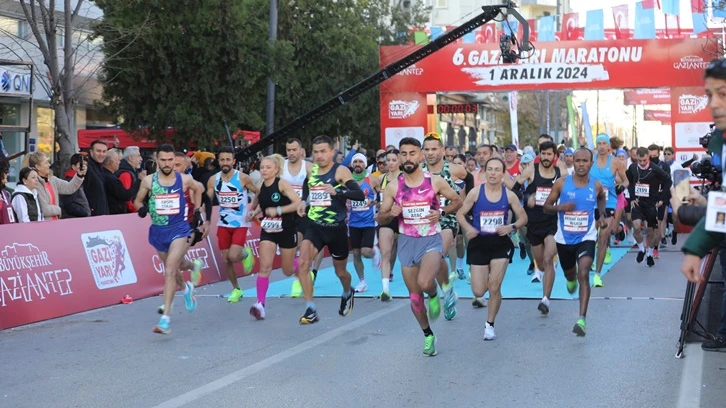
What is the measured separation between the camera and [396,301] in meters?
13.1

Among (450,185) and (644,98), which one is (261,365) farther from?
(644,98)

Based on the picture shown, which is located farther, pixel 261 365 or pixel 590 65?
pixel 590 65

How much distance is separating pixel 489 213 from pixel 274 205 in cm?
267

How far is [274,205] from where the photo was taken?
1196cm

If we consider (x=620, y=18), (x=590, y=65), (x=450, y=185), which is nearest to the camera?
(x=450, y=185)

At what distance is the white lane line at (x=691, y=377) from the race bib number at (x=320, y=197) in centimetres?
377

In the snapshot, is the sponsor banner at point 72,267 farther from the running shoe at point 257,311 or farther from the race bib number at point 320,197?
the race bib number at point 320,197

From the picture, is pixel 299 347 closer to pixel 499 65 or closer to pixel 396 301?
pixel 396 301

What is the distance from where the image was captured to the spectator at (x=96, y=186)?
14336 millimetres

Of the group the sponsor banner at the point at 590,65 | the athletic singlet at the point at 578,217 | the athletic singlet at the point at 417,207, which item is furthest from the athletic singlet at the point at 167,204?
the sponsor banner at the point at 590,65

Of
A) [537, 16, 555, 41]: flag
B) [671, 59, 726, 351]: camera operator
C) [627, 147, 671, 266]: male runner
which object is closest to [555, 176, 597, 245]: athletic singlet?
[671, 59, 726, 351]: camera operator

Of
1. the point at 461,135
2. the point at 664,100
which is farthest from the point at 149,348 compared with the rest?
the point at 461,135

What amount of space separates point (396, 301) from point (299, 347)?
3.74 m

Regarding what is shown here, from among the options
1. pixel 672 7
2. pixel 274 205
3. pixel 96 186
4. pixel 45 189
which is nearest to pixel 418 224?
pixel 274 205
